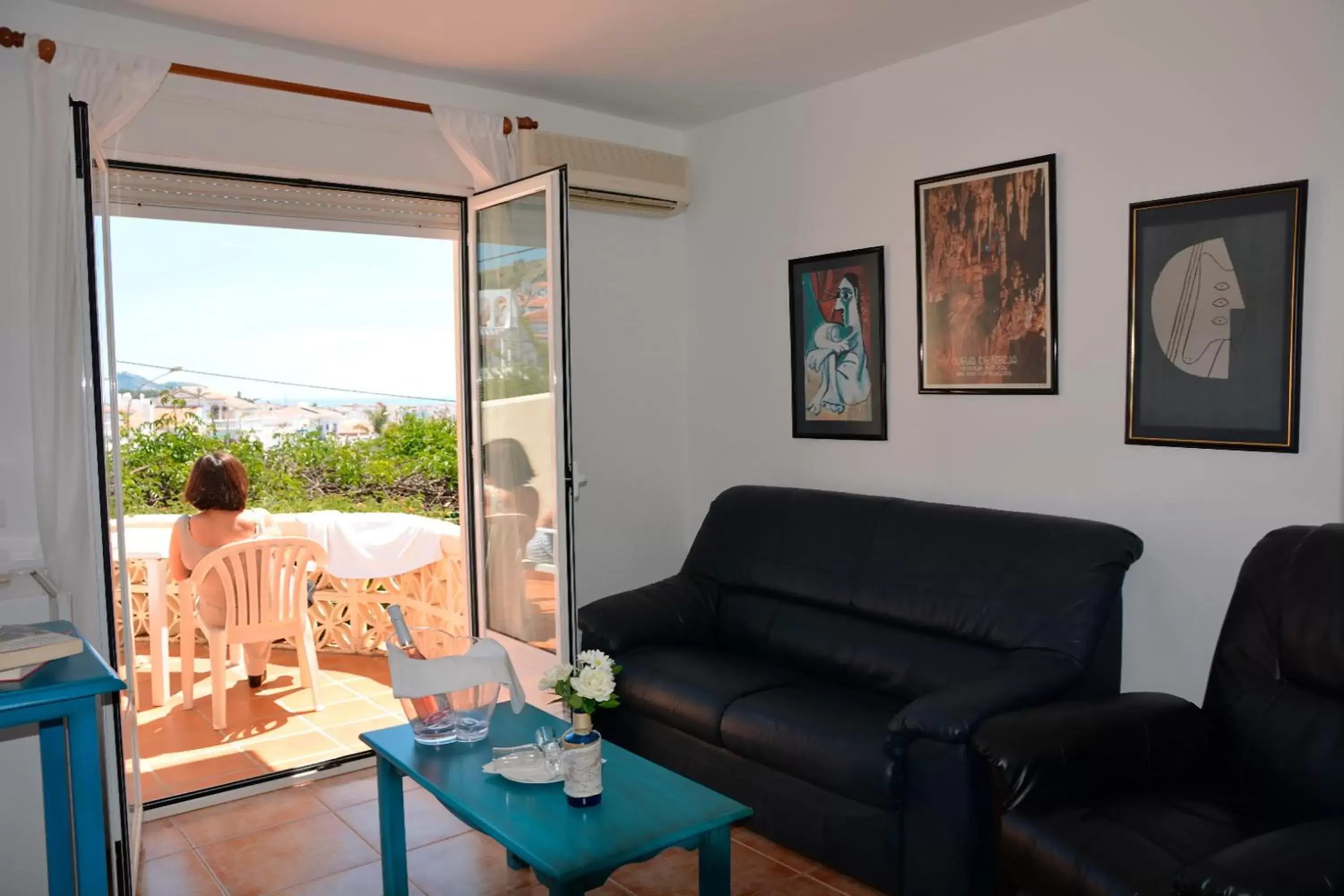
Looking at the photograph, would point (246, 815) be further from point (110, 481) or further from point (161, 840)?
point (110, 481)

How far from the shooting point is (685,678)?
3338 millimetres

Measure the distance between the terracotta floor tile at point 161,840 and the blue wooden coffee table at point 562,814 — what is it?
36.6 inches

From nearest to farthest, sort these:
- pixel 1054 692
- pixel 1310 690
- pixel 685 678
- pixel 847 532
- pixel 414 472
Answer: pixel 1310 690, pixel 1054 692, pixel 685 678, pixel 847 532, pixel 414 472

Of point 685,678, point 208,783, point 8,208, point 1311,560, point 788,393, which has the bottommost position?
point 208,783

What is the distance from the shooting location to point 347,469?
681 centimetres

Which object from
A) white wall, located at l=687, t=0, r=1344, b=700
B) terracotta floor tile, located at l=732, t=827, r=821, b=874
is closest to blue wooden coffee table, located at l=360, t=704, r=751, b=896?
terracotta floor tile, located at l=732, t=827, r=821, b=874

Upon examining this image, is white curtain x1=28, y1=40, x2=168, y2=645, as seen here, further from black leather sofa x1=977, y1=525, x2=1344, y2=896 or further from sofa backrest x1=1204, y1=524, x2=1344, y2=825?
sofa backrest x1=1204, y1=524, x2=1344, y2=825

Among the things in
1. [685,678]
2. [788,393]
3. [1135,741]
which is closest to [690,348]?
[788,393]

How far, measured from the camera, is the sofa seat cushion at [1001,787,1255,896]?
6.48ft

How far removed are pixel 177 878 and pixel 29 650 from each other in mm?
1473

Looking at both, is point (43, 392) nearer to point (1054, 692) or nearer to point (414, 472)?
point (1054, 692)

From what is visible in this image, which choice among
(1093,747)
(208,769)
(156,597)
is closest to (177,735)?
(208,769)

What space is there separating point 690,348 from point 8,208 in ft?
9.02

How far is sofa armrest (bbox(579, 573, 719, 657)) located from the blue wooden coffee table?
90cm
